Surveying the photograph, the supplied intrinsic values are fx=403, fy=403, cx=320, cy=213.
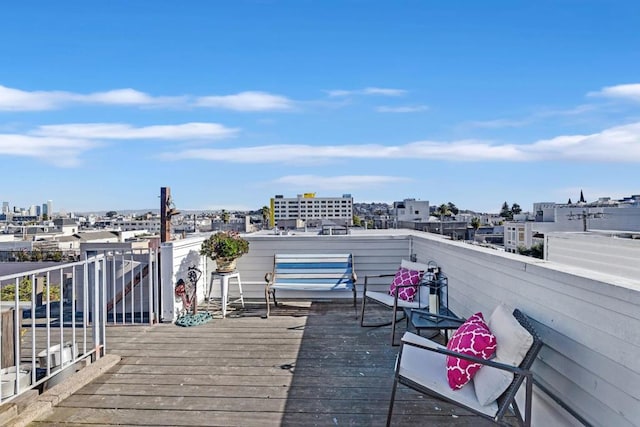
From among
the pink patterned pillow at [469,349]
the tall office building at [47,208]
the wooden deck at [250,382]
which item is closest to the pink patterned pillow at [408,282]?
the wooden deck at [250,382]

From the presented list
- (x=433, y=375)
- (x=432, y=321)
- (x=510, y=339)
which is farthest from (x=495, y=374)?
(x=432, y=321)

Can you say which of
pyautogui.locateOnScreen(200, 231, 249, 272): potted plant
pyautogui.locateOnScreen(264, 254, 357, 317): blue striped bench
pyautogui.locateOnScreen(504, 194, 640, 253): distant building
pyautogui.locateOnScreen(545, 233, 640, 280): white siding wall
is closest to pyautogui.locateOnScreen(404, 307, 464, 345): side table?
pyautogui.locateOnScreen(264, 254, 357, 317): blue striped bench

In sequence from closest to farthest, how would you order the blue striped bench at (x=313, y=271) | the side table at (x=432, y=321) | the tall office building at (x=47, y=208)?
the side table at (x=432, y=321) < the blue striped bench at (x=313, y=271) < the tall office building at (x=47, y=208)

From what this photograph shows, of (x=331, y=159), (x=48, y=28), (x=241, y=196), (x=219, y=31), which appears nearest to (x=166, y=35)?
(x=219, y=31)

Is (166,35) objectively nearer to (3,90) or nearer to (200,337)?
(3,90)

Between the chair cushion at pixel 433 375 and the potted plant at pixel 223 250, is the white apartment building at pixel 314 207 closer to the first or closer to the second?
the potted plant at pixel 223 250

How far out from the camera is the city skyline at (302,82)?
8.21 meters

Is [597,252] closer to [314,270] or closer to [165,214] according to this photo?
[314,270]

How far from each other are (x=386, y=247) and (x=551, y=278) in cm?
345

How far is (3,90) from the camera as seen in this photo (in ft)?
34.1

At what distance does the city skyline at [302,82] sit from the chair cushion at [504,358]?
3.94 m

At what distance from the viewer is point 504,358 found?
1962mm

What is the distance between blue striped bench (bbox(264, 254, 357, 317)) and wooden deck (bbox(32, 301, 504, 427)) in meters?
0.89

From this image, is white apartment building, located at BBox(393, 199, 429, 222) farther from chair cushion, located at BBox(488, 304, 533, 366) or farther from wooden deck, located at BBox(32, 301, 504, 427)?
chair cushion, located at BBox(488, 304, 533, 366)
